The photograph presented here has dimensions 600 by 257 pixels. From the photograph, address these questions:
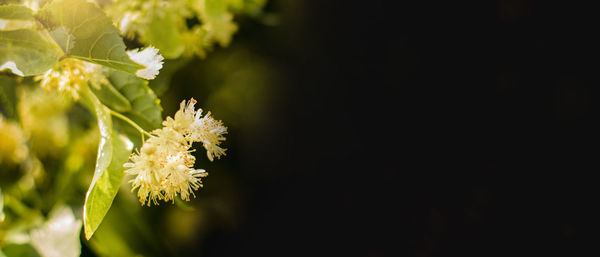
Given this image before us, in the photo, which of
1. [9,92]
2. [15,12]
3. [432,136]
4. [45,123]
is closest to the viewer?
[15,12]

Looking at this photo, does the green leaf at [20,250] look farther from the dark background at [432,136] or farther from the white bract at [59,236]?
the dark background at [432,136]

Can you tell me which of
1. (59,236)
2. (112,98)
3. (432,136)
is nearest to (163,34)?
(112,98)

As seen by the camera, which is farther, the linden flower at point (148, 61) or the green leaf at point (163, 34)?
the green leaf at point (163, 34)

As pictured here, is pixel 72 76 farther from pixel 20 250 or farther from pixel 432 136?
pixel 432 136

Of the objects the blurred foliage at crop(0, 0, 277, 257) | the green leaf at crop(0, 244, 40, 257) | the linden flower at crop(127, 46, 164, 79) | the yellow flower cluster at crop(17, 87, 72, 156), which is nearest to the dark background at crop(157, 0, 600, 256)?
the blurred foliage at crop(0, 0, 277, 257)

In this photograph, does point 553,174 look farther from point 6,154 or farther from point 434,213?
point 6,154

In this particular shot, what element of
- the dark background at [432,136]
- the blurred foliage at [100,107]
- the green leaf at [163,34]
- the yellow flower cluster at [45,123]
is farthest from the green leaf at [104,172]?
the dark background at [432,136]

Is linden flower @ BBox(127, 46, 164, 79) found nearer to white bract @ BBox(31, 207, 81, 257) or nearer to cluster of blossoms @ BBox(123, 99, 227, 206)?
cluster of blossoms @ BBox(123, 99, 227, 206)
